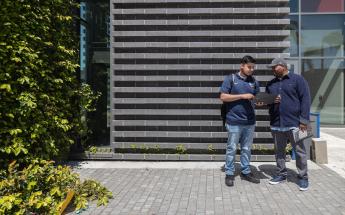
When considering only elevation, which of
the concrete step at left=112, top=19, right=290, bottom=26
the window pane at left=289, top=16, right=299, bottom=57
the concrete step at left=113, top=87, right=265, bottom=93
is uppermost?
the window pane at left=289, top=16, right=299, bottom=57

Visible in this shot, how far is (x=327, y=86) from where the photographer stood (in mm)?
14703

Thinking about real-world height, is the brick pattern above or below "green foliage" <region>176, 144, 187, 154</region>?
above

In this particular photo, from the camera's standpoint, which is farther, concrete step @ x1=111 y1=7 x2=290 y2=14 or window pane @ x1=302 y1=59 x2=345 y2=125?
window pane @ x1=302 y1=59 x2=345 y2=125

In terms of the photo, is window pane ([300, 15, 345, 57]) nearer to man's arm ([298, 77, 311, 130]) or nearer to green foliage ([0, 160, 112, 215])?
man's arm ([298, 77, 311, 130])

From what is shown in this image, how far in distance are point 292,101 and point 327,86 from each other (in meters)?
9.98

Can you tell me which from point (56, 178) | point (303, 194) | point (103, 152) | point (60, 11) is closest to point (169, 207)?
point (56, 178)

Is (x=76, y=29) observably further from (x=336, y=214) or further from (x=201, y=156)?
(x=336, y=214)

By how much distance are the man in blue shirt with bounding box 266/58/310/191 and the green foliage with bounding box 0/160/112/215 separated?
268 centimetres

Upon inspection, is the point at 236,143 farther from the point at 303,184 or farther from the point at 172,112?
the point at 172,112

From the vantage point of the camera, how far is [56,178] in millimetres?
5164

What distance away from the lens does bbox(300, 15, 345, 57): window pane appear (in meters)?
14.5

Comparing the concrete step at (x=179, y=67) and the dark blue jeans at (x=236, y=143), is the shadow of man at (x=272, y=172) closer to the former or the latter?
the dark blue jeans at (x=236, y=143)

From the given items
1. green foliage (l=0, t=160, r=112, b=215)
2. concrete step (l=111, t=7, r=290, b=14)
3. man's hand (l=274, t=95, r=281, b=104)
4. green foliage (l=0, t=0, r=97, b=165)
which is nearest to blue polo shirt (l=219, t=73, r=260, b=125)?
man's hand (l=274, t=95, r=281, b=104)

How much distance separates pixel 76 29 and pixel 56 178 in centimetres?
361
